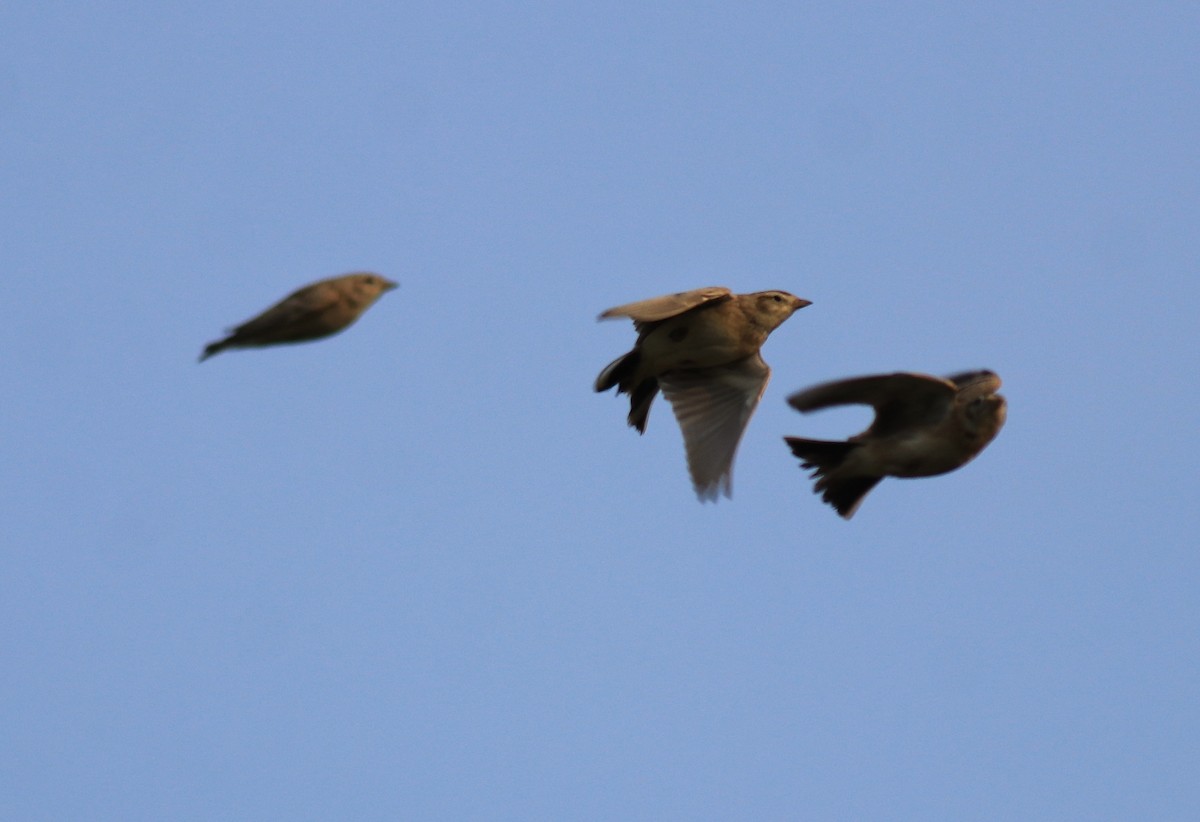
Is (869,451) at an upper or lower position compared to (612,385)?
lower

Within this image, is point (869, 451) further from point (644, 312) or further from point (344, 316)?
point (344, 316)

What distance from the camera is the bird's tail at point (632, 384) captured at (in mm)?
13469

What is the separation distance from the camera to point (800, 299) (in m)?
13.5

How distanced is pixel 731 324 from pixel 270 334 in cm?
555

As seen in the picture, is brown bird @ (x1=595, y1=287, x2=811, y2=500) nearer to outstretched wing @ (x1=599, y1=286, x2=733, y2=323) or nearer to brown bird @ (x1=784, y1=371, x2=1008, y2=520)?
outstretched wing @ (x1=599, y1=286, x2=733, y2=323)

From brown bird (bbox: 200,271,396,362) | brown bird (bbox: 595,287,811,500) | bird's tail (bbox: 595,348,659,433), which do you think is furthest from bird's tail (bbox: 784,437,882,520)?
brown bird (bbox: 200,271,396,362)

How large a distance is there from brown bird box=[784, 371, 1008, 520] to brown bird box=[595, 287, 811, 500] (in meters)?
1.98

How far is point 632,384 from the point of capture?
13797 mm

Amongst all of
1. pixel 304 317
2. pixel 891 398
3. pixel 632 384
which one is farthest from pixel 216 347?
pixel 632 384

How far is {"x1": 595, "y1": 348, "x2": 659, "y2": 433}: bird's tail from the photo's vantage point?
13469 millimetres

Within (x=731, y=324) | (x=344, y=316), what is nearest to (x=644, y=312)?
(x=731, y=324)

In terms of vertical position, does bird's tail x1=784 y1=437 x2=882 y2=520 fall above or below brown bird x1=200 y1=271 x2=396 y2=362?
below

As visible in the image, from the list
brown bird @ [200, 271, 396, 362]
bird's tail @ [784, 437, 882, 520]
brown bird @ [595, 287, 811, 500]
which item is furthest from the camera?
brown bird @ [595, 287, 811, 500]

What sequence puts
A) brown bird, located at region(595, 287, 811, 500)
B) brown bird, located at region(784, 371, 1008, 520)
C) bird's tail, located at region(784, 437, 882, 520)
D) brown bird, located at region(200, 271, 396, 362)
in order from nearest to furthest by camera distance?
brown bird, located at region(200, 271, 396, 362)
brown bird, located at region(784, 371, 1008, 520)
bird's tail, located at region(784, 437, 882, 520)
brown bird, located at region(595, 287, 811, 500)
